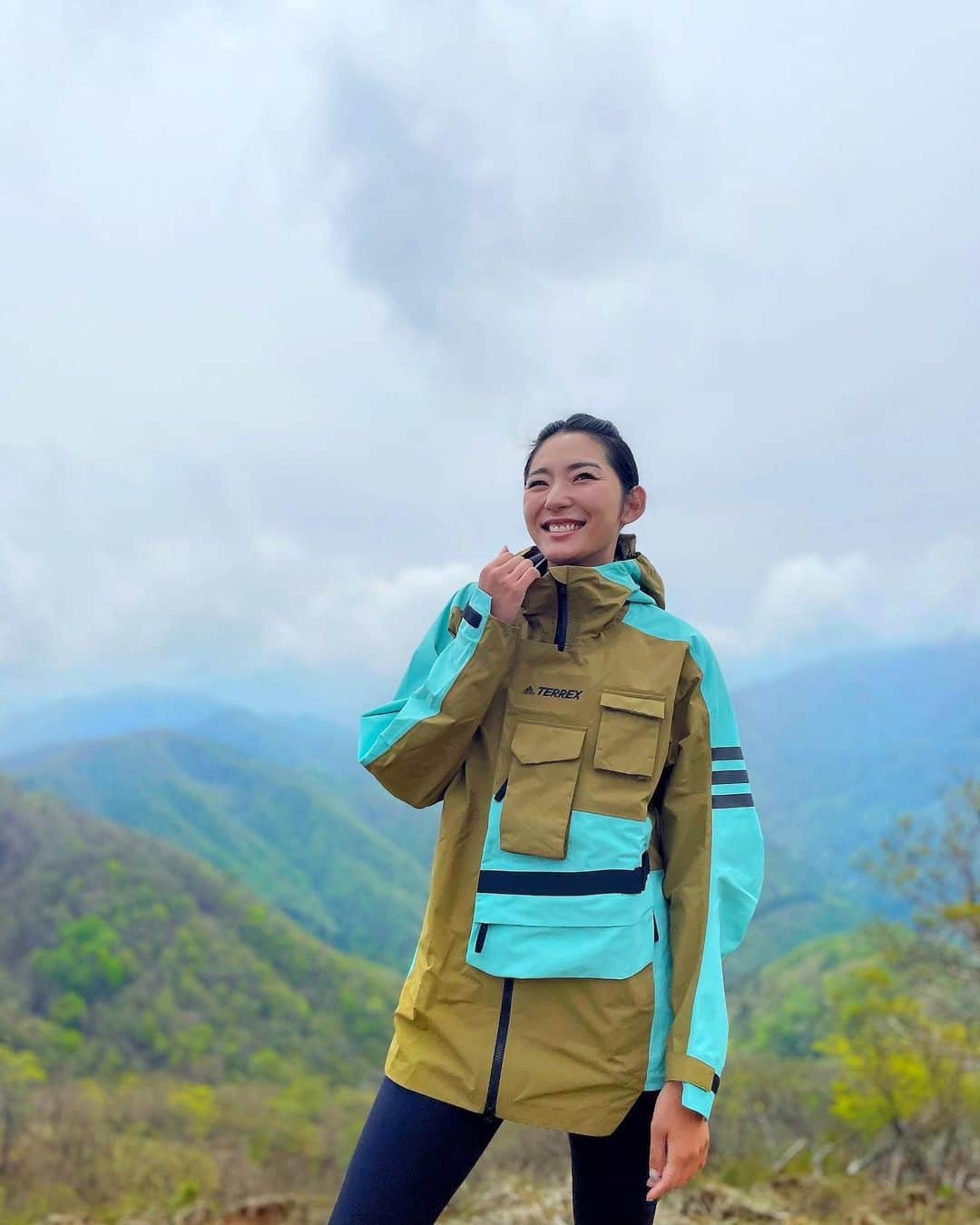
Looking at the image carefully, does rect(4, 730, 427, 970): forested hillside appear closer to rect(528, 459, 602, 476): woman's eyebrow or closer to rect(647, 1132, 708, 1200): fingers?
rect(647, 1132, 708, 1200): fingers

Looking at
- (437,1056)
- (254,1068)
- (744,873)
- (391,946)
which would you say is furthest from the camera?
(391,946)

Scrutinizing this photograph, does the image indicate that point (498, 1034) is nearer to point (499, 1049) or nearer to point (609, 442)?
point (499, 1049)

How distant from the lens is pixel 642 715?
5.42ft

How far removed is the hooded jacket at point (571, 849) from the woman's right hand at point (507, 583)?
2cm

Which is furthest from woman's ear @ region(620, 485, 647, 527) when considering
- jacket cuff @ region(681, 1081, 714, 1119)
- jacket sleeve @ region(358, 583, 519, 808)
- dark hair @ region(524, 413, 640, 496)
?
jacket cuff @ region(681, 1081, 714, 1119)

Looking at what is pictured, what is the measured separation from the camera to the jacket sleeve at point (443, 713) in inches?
64.2

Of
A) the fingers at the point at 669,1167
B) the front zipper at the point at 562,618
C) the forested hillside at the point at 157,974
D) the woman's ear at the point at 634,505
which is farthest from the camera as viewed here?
the forested hillside at the point at 157,974

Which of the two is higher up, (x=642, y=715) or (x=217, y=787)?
(x=217, y=787)

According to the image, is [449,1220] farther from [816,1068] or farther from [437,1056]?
[816,1068]

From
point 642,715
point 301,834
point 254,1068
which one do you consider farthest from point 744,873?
point 301,834

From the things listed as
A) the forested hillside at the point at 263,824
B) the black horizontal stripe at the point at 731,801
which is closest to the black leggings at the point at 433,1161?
the black horizontal stripe at the point at 731,801

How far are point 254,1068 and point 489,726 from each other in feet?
172

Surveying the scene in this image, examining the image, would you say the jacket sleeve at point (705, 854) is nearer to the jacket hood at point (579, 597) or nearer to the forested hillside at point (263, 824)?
the jacket hood at point (579, 597)

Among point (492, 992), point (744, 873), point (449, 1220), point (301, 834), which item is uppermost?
point (301, 834)
